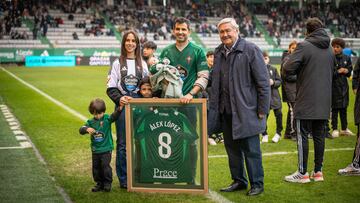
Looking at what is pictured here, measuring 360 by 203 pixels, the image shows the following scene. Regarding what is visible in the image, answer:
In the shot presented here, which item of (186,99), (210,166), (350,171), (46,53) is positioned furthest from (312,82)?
(46,53)

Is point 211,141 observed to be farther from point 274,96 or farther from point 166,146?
point 166,146

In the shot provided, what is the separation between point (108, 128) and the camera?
233 inches

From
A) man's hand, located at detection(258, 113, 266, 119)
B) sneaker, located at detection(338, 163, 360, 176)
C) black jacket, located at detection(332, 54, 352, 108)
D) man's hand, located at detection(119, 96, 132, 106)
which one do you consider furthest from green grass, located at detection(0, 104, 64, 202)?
black jacket, located at detection(332, 54, 352, 108)

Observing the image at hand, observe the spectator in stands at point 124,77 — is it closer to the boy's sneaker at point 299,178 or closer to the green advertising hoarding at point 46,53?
the boy's sneaker at point 299,178

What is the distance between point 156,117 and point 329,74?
2263mm

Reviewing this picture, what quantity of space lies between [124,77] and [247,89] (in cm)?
150

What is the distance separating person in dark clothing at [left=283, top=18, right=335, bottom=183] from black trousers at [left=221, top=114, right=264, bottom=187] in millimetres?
811

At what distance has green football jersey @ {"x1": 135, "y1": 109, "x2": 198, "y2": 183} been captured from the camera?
5750 mm

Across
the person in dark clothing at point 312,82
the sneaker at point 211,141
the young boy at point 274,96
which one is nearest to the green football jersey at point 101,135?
the person in dark clothing at point 312,82

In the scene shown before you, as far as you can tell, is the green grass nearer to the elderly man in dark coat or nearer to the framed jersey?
the framed jersey

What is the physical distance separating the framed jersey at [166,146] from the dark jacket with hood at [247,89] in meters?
0.38

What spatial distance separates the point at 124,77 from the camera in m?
6.02

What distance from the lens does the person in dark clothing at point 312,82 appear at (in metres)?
6.17

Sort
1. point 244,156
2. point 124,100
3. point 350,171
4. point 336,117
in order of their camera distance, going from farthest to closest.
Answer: point 336,117 → point 350,171 → point 244,156 → point 124,100
